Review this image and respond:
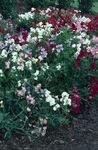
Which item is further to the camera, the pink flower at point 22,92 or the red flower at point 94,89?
the red flower at point 94,89

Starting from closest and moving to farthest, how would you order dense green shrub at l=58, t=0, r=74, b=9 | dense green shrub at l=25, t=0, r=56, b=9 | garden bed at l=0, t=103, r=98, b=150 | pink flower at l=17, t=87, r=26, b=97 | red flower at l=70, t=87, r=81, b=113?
garden bed at l=0, t=103, r=98, b=150
pink flower at l=17, t=87, r=26, b=97
red flower at l=70, t=87, r=81, b=113
dense green shrub at l=25, t=0, r=56, b=9
dense green shrub at l=58, t=0, r=74, b=9

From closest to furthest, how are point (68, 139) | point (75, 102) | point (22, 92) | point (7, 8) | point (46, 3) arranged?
point (22, 92) → point (68, 139) → point (75, 102) → point (7, 8) → point (46, 3)

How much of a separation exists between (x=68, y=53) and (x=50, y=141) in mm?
1352

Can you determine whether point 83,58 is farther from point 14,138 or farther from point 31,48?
point 14,138

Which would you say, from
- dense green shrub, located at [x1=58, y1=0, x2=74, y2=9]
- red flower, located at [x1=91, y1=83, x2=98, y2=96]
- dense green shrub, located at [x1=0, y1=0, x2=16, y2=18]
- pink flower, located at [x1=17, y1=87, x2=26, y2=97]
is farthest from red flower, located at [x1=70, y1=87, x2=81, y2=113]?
dense green shrub, located at [x1=58, y1=0, x2=74, y2=9]

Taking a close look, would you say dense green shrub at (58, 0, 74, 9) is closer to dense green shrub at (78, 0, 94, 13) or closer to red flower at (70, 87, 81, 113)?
dense green shrub at (78, 0, 94, 13)

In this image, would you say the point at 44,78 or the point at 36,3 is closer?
the point at 44,78

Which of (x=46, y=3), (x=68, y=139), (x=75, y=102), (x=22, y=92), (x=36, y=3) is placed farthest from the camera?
(x=46, y=3)

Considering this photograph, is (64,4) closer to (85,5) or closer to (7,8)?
(85,5)

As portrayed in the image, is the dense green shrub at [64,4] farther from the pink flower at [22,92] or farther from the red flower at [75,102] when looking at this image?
the pink flower at [22,92]

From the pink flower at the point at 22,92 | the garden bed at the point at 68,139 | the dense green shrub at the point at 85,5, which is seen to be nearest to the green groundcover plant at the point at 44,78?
the pink flower at the point at 22,92

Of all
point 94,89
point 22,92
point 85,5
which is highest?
point 85,5

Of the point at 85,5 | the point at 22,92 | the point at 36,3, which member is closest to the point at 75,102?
the point at 22,92

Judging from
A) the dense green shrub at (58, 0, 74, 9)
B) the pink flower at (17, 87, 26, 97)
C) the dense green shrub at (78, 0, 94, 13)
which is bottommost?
the pink flower at (17, 87, 26, 97)
